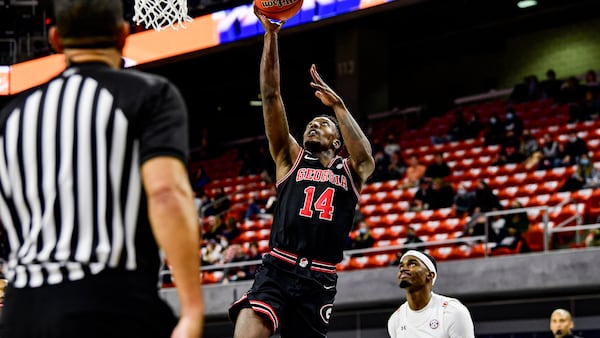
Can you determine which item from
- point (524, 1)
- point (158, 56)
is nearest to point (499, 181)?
point (524, 1)

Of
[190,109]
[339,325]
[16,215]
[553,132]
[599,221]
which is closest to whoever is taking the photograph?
[16,215]

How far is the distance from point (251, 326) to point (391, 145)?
16.4 m

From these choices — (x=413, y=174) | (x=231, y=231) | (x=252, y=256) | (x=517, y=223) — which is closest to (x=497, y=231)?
(x=517, y=223)

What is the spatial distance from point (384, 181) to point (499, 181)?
3001 mm

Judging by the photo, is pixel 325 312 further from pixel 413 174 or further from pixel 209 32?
pixel 209 32

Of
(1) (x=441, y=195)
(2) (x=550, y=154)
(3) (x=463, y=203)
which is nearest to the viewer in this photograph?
(3) (x=463, y=203)

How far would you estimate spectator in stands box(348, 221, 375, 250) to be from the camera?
19281 mm

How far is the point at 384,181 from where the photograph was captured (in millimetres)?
22828

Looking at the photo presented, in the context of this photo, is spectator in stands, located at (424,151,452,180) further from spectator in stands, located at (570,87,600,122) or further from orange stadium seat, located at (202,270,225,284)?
orange stadium seat, located at (202,270,225,284)

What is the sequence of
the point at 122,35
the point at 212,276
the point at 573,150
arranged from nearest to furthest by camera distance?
the point at 122,35 < the point at 573,150 < the point at 212,276

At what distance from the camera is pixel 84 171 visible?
3225 millimetres

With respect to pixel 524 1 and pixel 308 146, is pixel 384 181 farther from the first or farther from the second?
pixel 308 146

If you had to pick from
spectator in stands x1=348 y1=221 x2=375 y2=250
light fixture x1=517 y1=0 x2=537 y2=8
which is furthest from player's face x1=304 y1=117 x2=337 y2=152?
→ light fixture x1=517 y1=0 x2=537 y2=8

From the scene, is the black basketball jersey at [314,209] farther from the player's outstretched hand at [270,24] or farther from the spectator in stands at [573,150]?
the spectator in stands at [573,150]
